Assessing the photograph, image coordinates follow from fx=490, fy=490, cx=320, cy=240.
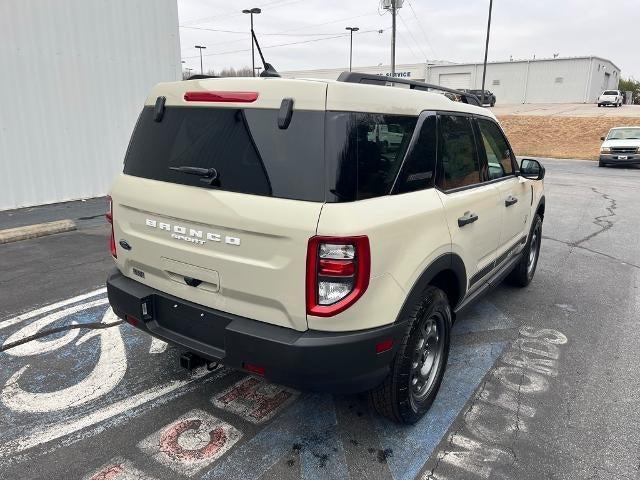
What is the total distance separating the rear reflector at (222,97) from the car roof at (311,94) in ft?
0.06

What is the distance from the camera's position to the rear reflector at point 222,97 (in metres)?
2.41

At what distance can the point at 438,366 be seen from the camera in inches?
121

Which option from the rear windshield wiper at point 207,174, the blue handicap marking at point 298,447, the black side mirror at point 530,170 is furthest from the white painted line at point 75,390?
the black side mirror at point 530,170

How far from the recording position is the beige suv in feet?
7.33

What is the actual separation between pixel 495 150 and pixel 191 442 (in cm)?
314

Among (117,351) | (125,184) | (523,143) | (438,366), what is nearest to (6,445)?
(117,351)

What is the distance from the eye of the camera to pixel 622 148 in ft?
59.1

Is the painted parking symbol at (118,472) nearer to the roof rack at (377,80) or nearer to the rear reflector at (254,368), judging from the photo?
the rear reflector at (254,368)

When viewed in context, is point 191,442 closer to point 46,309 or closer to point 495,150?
point 46,309

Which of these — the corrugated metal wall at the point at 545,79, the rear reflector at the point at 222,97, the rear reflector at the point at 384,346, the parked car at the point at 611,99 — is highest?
the corrugated metal wall at the point at 545,79

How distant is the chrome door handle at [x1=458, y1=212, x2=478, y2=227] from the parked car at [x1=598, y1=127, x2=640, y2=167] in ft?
59.3

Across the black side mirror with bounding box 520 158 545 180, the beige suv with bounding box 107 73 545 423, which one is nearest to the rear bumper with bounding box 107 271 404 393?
the beige suv with bounding box 107 73 545 423

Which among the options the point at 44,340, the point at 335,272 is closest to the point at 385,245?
the point at 335,272

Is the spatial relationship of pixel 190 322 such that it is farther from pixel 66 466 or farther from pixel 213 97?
pixel 213 97
